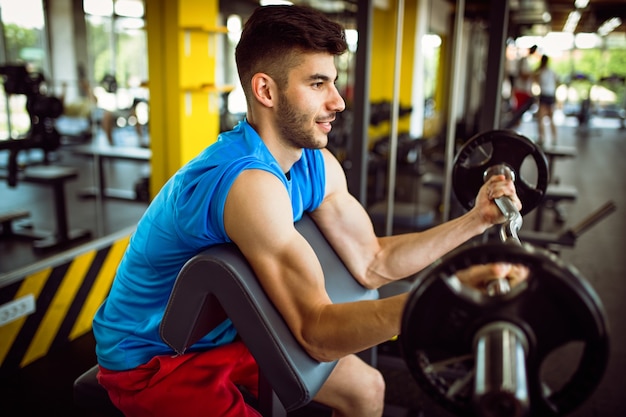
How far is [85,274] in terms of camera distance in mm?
2348

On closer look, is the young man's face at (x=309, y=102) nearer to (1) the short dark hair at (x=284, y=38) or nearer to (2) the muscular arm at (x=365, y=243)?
(1) the short dark hair at (x=284, y=38)

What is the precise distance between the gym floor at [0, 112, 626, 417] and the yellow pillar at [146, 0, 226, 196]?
645 mm

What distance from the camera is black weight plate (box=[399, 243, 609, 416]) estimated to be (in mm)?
624

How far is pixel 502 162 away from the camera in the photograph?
1406 mm

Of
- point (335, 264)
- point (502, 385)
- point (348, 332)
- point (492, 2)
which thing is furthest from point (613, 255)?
point (502, 385)

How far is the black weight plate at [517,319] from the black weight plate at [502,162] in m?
0.74

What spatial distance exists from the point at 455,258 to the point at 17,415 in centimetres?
178

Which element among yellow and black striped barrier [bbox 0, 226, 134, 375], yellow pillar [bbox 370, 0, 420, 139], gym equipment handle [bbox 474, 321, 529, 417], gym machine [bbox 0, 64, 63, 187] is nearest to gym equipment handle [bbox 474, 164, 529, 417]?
gym equipment handle [bbox 474, 321, 529, 417]

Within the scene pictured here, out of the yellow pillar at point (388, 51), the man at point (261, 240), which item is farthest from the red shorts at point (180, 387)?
the yellow pillar at point (388, 51)

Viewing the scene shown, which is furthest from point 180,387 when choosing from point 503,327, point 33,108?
point 33,108

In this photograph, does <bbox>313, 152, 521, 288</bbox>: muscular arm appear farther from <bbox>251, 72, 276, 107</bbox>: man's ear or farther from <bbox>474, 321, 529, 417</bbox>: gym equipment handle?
<bbox>474, 321, 529, 417</bbox>: gym equipment handle

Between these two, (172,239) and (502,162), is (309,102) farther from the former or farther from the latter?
(502,162)

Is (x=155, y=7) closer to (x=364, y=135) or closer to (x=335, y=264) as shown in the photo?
(x=364, y=135)

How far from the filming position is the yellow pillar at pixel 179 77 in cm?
373
